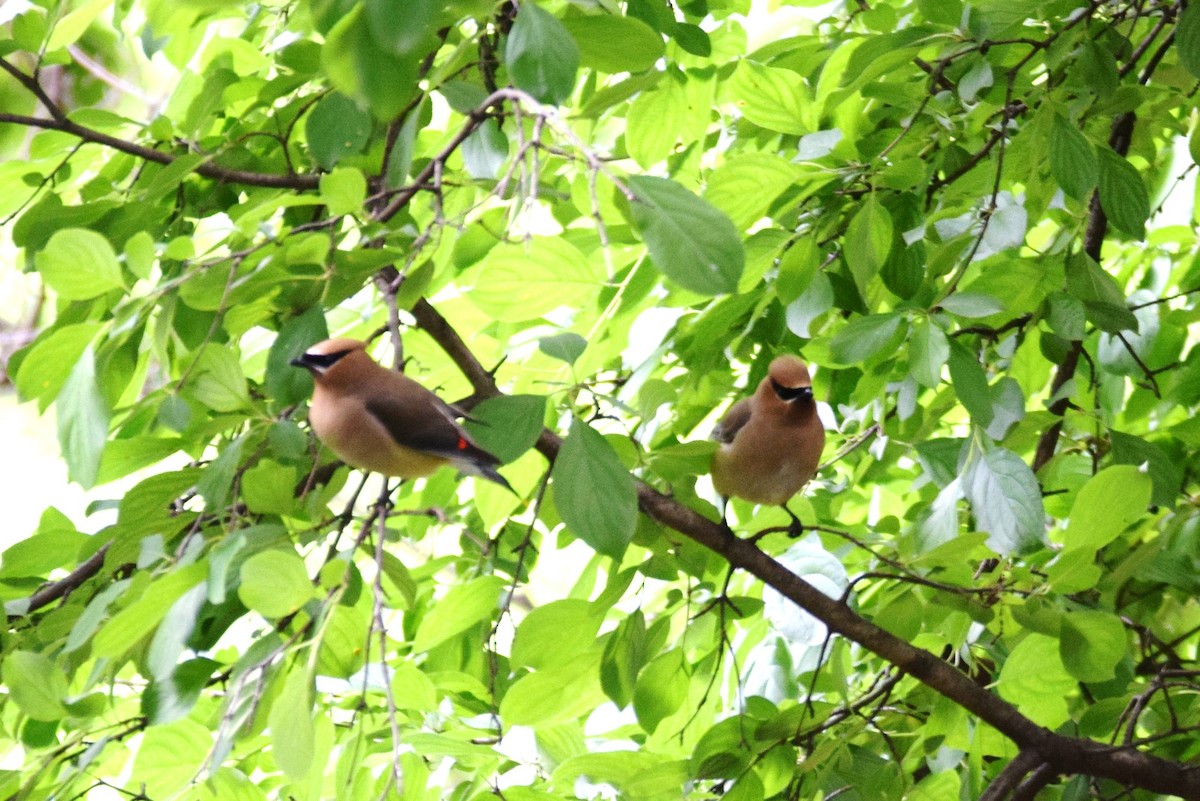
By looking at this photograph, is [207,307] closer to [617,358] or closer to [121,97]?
[617,358]

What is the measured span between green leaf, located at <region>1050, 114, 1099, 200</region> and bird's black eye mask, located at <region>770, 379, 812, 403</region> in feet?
2.02

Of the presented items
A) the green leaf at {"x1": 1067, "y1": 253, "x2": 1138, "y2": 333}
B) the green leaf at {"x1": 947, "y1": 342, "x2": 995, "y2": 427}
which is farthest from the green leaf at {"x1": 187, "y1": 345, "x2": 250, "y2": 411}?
the green leaf at {"x1": 1067, "y1": 253, "x2": 1138, "y2": 333}

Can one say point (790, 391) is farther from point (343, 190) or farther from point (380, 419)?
point (343, 190)

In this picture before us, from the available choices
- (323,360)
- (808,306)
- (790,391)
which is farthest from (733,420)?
(323,360)

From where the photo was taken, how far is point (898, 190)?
195 centimetres

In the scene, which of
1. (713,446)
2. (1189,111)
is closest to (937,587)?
(713,446)

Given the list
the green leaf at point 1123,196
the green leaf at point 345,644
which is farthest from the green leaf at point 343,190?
the green leaf at point 1123,196

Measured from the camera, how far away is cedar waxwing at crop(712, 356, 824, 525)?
2.12m

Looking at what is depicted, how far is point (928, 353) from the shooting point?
5.29 feet

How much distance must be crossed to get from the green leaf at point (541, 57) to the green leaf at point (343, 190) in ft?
0.78

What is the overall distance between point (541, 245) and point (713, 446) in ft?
1.20

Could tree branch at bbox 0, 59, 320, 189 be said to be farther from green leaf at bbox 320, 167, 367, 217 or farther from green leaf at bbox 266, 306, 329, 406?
green leaf at bbox 320, 167, 367, 217

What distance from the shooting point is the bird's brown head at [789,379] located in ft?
7.00

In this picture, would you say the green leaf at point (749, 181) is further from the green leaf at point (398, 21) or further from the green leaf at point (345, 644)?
the green leaf at point (398, 21)
